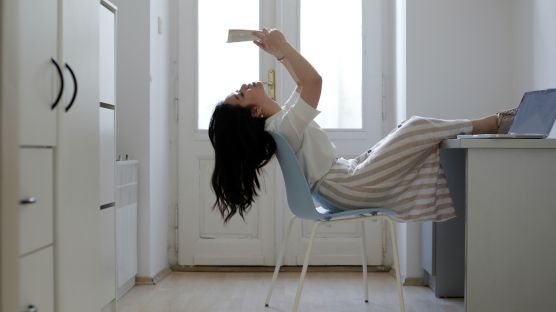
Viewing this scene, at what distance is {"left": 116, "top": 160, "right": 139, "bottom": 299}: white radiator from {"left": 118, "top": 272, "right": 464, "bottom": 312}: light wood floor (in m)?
0.09

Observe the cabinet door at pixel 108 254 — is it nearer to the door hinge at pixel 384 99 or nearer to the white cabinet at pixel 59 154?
the white cabinet at pixel 59 154

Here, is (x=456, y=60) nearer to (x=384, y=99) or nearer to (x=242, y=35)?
(x=384, y=99)

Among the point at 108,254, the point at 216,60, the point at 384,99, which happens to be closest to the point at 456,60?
the point at 384,99

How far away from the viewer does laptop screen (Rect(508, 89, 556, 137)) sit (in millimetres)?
2141

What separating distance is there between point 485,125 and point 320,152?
62cm

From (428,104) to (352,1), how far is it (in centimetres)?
87

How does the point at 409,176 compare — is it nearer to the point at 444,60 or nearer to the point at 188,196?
the point at 444,60

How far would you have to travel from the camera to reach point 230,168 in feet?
7.65

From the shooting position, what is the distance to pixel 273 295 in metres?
2.98

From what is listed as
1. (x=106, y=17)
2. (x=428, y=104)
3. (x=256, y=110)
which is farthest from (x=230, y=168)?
(x=428, y=104)

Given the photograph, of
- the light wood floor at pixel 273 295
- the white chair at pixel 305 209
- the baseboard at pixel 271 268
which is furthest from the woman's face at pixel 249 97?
the baseboard at pixel 271 268

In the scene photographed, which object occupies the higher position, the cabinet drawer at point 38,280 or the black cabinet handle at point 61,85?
the black cabinet handle at point 61,85

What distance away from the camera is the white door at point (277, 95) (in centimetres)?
365

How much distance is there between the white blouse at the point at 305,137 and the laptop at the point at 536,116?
52 centimetres
